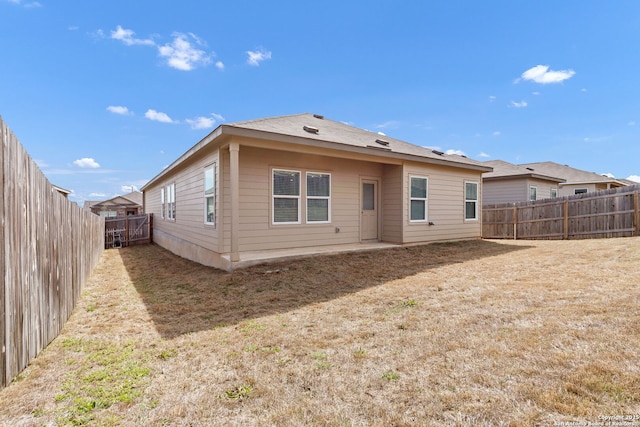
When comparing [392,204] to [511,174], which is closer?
[392,204]

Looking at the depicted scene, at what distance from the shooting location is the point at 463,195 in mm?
11102

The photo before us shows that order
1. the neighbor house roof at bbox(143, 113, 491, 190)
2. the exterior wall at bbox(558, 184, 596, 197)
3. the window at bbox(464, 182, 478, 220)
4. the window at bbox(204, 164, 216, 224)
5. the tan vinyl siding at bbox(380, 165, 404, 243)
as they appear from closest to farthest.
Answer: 1. the neighbor house roof at bbox(143, 113, 491, 190)
2. the window at bbox(204, 164, 216, 224)
3. the tan vinyl siding at bbox(380, 165, 404, 243)
4. the window at bbox(464, 182, 478, 220)
5. the exterior wall at bbox(558, 184, 596, 197)

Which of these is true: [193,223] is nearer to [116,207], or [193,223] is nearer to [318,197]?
[318,197]

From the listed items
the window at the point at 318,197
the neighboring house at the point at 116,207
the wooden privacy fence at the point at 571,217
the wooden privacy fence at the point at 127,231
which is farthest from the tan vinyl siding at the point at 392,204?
the neighboring house at the point at 116,207

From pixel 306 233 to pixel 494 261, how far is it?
4.87 meters

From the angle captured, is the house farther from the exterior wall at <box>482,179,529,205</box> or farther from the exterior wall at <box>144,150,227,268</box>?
the exterior wall at <box>482,179,529,205</box>

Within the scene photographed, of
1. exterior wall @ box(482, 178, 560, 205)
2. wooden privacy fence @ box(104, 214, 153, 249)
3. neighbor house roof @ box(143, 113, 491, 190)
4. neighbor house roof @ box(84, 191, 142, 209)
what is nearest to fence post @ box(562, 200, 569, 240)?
exterior wall @ box(482, 178, 560, 205)

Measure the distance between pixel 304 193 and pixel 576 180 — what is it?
842 inches

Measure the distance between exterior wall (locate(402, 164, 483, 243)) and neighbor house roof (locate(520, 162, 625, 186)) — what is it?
38.4 feet

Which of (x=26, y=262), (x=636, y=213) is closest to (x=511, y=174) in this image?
(x=636, y=213)

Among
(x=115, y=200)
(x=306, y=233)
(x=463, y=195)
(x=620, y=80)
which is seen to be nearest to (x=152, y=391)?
(x=306, y=233)

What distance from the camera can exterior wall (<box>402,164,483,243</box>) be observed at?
9.57 meters

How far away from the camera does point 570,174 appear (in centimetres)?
2098

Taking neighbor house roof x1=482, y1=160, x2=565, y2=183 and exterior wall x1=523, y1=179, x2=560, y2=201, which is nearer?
neighbor house roof x1=482, y1=160, x2=565, y2=183
